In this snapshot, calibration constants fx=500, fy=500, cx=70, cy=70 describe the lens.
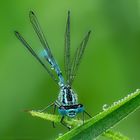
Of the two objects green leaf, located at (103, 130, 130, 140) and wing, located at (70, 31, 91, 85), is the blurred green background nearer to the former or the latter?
wing, located at (70, 31, 91, 85)

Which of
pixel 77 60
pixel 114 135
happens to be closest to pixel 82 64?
pixel 77 60

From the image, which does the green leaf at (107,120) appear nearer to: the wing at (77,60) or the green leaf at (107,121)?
the green leaf at (107,121)

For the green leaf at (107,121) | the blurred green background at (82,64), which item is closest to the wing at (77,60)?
the green leaf at (107,121)

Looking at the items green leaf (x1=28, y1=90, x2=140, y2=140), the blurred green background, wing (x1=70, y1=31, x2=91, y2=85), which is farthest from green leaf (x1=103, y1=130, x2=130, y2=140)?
the blurred green background

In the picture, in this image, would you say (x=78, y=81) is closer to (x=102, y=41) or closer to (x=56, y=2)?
(x=102, y=41)

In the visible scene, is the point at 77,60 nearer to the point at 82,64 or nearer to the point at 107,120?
the point at 107,120
